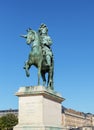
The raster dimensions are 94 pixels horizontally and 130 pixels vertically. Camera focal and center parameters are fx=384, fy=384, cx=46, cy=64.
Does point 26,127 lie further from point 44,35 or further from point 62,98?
point 44,35

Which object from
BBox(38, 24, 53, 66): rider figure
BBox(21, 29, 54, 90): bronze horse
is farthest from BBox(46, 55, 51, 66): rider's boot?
BBox(21, 29, 54, 90): bronze horse

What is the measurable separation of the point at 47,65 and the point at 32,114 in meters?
3.20

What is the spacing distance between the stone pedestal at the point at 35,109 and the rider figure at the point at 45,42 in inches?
80.8

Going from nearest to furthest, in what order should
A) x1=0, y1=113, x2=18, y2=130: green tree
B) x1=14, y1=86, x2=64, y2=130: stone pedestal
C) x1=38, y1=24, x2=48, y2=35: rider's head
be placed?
x1=14, y1=86, x2=64, y2=130: stone pedestal
x1=38, y1=24, x2=48, y2=35: rider's head
x1=0, y1=113, x2=18, y2=130: green tree

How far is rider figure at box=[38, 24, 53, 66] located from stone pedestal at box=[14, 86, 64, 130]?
2.05 metres

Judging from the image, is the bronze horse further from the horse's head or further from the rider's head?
the rider's head

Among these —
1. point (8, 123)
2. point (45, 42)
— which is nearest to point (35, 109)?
point (45, 42)

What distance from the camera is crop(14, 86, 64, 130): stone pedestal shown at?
1992cm

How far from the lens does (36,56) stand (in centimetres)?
2114

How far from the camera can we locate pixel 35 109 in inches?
792

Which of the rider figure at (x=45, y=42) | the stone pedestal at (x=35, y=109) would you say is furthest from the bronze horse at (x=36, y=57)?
the stone pedestal at (x=35, y=109)

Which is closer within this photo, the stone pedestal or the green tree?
the stone pedestal

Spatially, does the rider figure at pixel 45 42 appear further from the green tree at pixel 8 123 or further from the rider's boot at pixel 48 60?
the green tree at pixel 8 123

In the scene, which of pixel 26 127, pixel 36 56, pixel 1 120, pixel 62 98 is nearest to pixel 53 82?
pixel 62 98
